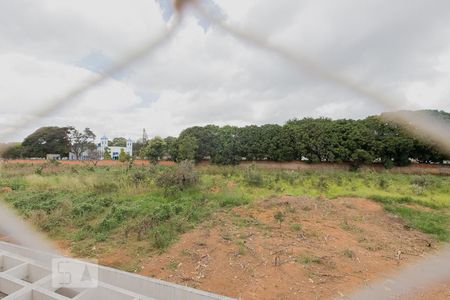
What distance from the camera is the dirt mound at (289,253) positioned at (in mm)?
4223

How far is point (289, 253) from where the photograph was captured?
5246 mm

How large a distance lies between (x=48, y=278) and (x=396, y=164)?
2333 centimetres

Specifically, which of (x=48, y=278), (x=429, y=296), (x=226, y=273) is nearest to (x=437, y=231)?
(x=429, y=296)

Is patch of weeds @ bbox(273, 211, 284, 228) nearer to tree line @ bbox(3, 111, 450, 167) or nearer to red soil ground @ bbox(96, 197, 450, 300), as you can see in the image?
red soil ground @ bbox(96, 197, 450, 300)

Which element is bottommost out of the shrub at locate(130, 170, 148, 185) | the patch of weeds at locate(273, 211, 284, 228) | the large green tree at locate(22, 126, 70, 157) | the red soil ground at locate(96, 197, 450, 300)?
the red soil ground at locate(96, 197, 450, 300)

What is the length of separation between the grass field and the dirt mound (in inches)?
28.9

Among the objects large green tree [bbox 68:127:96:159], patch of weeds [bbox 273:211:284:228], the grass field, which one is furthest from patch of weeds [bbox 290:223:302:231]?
large green tree [bbox 68:127:96:159]

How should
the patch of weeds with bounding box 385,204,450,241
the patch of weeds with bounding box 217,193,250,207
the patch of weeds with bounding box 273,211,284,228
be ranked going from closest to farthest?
the patch of weeds with bounding box 385,204,450,241
the patch of weeds with bounding box 273,211,284,228
the patch of weeds with bounding box 217,193,250,207

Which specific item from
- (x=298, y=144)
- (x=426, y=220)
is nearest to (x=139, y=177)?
(x=426, y=220)

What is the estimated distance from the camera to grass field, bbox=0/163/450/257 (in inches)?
261

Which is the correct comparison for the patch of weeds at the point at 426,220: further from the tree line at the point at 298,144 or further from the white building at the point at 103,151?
the white building at the point at 103,151

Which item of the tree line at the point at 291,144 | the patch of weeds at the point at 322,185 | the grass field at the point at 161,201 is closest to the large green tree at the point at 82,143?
the tree line at the point at 291,144

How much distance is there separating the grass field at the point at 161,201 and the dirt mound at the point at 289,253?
0.73 metres

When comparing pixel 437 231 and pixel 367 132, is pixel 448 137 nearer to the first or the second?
pixel 437 231
